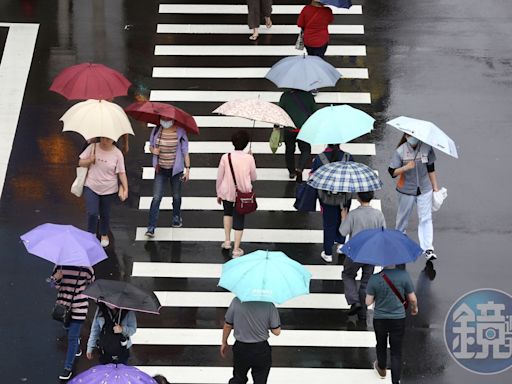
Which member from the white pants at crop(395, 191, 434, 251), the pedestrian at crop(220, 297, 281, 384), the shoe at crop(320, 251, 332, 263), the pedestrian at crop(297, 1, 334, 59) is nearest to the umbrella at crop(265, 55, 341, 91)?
the white pants at crop(395, 191, 434, 251)

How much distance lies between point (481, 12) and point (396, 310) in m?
12.2

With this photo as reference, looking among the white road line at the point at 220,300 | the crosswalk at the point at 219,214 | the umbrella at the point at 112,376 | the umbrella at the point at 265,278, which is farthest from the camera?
the white road line at the point at 220,300

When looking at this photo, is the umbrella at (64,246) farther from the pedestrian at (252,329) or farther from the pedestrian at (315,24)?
the pedestrian at (315,24)

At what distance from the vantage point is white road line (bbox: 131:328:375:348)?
17.5 m

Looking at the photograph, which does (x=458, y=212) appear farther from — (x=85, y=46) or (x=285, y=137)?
(x=85, y=46)

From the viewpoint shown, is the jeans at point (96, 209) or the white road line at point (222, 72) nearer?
the jeans at point (96, 209)

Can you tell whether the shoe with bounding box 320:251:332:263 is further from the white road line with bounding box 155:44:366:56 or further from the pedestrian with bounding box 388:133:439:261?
the white road line with bounding box 155:44:366:56

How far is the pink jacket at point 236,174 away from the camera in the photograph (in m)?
18.4

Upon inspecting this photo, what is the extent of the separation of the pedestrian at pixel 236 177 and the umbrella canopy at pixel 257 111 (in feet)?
1.68

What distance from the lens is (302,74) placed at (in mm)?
19984

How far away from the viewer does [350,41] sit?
25.6 m

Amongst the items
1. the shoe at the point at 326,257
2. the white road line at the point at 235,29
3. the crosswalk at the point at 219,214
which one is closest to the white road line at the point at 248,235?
the crosswalk at the point at 219,214

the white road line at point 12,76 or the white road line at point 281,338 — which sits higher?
the white road line at point 12,76

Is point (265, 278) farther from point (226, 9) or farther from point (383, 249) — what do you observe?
point (226, 9)
